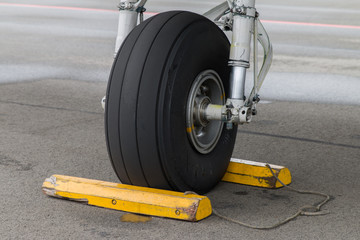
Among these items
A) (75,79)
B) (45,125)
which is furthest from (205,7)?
(45,125)

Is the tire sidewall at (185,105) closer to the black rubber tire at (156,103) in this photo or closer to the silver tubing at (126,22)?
the black rubber tire at (156,103)

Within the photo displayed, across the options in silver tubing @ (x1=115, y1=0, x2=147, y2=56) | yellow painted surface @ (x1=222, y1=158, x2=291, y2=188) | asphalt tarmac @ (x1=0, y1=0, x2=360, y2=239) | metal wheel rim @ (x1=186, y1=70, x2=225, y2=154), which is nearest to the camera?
asphalt tarmac @ (x1=0, y1=0, x2=360, y2=239)

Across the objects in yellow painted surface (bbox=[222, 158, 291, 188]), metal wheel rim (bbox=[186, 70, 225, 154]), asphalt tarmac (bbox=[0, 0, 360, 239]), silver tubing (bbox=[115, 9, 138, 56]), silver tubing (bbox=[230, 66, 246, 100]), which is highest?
silver tubing (bbox=[115, 9, 138, 56])

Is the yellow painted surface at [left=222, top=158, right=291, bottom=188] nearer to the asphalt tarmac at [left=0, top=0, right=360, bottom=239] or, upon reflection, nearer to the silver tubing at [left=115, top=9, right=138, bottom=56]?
the asphalt tarmac at [left=0, top=0, right=360, bottom=239]

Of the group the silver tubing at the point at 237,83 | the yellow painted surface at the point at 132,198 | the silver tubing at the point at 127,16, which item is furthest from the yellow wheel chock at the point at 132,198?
the silver tubing at the point at 127,16

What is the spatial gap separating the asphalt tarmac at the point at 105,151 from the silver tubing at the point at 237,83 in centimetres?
55

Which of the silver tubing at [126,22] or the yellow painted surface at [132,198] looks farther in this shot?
the silver tubing at [126,22]

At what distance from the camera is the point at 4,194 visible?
3172 mm

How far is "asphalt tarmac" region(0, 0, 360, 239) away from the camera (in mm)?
2791

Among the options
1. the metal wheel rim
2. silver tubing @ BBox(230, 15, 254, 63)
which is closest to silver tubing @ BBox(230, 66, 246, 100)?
silver tubing @ BBox(230, 15, 254, 63)

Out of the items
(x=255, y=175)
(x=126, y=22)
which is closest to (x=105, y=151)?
(x=126, y=22)

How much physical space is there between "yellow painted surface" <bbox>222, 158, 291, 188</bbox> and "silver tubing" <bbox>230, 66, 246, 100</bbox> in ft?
1.79

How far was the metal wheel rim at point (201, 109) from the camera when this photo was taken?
10.0ft

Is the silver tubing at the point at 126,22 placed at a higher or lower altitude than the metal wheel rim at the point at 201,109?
higher
